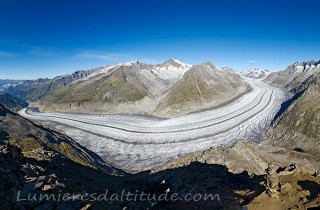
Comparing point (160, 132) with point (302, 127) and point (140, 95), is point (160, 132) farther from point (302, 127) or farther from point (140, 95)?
point (140, 95)

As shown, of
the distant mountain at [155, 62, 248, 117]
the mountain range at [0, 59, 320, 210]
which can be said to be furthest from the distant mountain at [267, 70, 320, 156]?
the distant mountain at [155, 62, 248, 117]

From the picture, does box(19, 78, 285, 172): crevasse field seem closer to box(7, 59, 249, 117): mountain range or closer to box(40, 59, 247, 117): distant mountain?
box(7, 59, 249, 117): mountain range

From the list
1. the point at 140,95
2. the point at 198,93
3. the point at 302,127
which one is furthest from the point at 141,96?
the point at 302,127

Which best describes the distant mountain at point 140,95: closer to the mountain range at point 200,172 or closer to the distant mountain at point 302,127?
the distant mountain at point 302,127

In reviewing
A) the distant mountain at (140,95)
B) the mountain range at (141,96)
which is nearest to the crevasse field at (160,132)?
the mountain range at (141,96)

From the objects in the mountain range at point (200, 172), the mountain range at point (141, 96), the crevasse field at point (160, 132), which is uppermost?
the mountain range at point (141, 96)

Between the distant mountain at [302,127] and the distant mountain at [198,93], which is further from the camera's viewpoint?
the distant mountain at [198,93]

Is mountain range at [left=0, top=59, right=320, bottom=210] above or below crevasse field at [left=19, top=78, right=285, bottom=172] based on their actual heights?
above

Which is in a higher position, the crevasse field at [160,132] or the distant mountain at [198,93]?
the distant mountain at [198,93]
